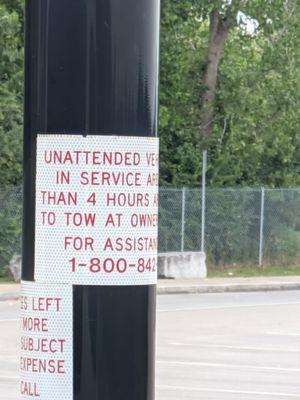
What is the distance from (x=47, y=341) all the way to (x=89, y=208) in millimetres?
422

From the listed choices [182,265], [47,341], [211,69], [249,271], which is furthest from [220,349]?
[211,69]

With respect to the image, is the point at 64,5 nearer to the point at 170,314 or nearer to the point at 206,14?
the point at 170,314

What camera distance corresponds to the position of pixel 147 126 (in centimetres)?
336

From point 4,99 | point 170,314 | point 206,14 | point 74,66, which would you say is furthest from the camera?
point 206,14

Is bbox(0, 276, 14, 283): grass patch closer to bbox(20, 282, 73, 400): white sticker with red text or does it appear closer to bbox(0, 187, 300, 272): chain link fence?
bbox(0, 187, 300, 272): chain link fence

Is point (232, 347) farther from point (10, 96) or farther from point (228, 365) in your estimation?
point (10, 96)

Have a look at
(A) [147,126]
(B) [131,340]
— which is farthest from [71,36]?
(B) [131,340]

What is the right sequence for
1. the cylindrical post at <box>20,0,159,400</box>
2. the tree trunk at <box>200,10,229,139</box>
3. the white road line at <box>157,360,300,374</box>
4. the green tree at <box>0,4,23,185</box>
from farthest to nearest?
1. the tree trunk at <box>200,10,229,139</box>
2. the green tree at <box>0,4,23,185</box>
3. the white road line at <box>157,360,300,374</box>
4. the cylindrical post at <box>20,0,159,400</box>

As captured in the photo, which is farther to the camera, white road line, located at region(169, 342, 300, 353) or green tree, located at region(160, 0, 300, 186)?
green tree, located at region(160, 0, 300, 186)

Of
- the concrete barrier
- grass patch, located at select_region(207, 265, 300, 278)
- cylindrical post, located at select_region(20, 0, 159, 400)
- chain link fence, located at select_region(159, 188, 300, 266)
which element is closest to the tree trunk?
chain link fence, located at select_region(159, 188, 300, 266)

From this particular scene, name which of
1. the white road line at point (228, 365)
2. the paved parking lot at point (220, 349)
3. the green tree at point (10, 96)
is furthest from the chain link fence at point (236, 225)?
the white road line at point (228, 365)

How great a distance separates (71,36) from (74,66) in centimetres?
9

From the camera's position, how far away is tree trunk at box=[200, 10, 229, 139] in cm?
3241

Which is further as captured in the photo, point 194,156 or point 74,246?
point 194,156
